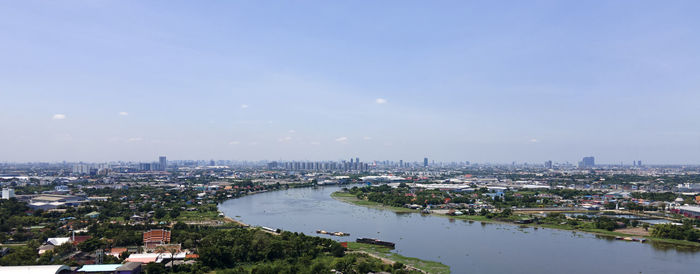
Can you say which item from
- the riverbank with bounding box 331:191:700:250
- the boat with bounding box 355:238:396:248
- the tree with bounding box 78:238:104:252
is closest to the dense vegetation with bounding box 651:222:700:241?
the riverbank with bounding box 331:191:700:250

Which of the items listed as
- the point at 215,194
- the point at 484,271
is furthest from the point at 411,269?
the point at 215,194

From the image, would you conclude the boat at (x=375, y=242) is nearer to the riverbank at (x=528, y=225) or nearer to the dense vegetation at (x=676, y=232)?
the riverbank at (x=528, y=225)

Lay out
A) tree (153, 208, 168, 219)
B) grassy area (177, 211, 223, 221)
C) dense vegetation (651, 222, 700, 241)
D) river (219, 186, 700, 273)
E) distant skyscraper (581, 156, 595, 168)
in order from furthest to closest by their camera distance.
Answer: distant skyscraper (581, 156, 595, 168), tree (153, 208, 168, 219), grassy area (177, 211, 223, 221), dense vegetation (651, 222, 700, 241), river (219, 186, 700, 273)

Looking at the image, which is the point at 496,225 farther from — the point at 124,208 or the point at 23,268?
the point at 124,208

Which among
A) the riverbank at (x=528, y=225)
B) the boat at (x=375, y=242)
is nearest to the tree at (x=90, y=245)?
the boat at (x=375, y=242)

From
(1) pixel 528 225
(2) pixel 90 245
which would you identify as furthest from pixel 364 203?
(2) pixel 90 245

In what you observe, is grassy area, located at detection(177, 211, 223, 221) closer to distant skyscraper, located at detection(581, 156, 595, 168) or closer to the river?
the river
